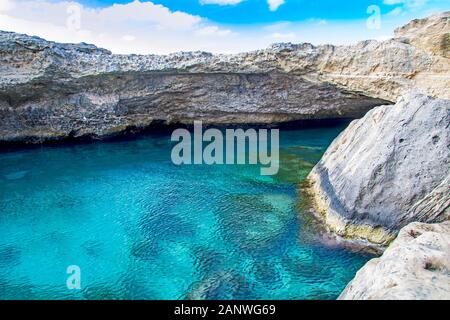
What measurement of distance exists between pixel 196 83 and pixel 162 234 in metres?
8.48

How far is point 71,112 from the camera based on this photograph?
1553 cm

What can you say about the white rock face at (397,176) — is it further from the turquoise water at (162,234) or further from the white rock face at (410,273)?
the white rock face at (410,273)

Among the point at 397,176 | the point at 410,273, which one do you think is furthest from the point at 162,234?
the point at 410,273

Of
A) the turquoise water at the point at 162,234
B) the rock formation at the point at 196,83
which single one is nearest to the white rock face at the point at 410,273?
the turquoise water at the point at 162,234

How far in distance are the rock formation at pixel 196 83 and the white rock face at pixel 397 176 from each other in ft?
16.8

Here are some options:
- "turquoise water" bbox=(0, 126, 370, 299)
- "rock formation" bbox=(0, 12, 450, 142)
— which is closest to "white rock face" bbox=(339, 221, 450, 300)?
"turquoise water" bbox=(0, 126, 370, 299)

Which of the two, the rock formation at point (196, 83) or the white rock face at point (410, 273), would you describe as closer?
Result: the white rock face at point (410, 273)

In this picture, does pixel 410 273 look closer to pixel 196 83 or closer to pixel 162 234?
pixel 162 234

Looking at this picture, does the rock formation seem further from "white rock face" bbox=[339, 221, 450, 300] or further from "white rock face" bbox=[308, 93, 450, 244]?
"white rock face" bbox=[339, 221, 450, 300]

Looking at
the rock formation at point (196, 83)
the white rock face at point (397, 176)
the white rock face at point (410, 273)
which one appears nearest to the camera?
the white rock face at point (410, 273)

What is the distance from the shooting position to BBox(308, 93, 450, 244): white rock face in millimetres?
7465

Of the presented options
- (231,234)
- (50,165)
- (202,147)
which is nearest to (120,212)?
(231,234)

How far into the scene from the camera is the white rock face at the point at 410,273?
13.9 ft

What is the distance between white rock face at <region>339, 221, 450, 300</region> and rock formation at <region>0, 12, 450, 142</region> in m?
8.52
